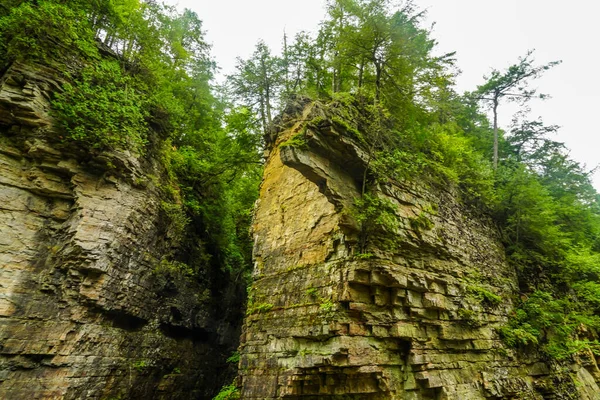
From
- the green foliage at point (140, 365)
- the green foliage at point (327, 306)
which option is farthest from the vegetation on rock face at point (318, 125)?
the green foliage at point (140, 365)

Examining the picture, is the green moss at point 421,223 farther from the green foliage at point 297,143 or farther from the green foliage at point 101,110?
the green foliage at point 101,110

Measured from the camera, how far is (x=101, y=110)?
33.6 feet

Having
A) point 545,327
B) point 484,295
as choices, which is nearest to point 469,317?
point 484,295

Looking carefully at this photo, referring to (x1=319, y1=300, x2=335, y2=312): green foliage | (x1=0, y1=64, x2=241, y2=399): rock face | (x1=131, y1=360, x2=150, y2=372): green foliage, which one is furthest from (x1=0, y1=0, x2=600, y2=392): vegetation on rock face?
(x1=131, y1=360, x2=150, y2=372): green foliage

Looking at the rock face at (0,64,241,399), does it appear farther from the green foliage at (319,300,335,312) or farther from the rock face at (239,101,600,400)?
the green foliage at (319,300,335,312)

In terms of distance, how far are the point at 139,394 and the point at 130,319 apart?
2.58 metres

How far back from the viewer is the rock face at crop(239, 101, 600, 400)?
674 cm

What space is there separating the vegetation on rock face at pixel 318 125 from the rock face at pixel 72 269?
3.03 ft

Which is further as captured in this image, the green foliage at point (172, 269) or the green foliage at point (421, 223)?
the green foliage at point (172, 269)

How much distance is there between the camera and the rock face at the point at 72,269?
27.3 ft

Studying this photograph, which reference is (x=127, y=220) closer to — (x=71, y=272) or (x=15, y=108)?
(x=71, y=272)

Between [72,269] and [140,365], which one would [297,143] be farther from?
[140,365]

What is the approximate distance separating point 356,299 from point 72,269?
8590mm

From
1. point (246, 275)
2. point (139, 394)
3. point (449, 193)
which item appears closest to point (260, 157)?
point (246, 275)
